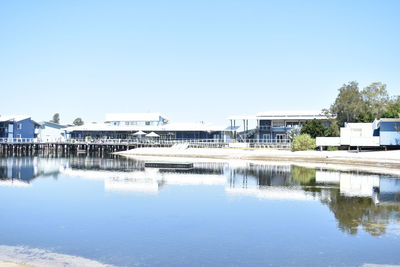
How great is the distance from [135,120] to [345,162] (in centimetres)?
4180

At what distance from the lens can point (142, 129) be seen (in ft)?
233

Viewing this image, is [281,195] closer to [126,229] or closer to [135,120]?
[126,229]

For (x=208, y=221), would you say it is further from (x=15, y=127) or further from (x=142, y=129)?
(x=15, y=127)

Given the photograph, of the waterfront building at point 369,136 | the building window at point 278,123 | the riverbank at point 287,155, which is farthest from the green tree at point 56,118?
the waterfront building at point 369,136

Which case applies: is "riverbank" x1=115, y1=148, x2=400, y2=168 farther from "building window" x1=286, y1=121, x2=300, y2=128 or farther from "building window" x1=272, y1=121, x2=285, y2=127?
"building window" x1=286, y1=121, x2=300, y2=128

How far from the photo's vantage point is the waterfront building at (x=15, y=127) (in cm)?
7344

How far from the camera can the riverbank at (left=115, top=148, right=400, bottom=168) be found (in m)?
40.8

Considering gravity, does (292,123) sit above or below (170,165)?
above

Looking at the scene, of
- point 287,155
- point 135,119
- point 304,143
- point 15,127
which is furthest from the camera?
point 135,119

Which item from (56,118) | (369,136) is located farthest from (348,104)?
(56,118)

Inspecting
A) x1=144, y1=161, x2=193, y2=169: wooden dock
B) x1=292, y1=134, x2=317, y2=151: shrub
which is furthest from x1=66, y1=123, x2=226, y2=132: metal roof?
x1=144, y1=161, x2=193, y2=169: wooden dock

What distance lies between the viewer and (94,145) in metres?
70.4

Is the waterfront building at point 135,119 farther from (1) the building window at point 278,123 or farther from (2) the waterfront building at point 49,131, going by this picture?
(1) the building window at point 278,123

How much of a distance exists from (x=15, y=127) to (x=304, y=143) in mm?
49783
